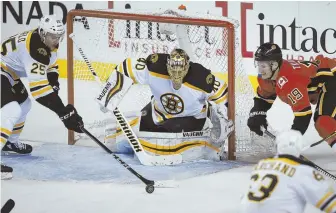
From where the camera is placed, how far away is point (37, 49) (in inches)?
124

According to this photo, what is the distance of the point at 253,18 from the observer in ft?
16.5

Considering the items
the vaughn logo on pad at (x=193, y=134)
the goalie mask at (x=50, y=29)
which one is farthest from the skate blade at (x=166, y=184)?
the goalie mask at (x=50, y=29)

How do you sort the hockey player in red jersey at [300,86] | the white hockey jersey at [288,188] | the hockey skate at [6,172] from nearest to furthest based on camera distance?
the white hockey jersey at [288,188]
the hockey skate at [6,172]
the hockey player in red jersey at [300,86]

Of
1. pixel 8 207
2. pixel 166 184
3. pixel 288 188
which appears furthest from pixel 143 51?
pixel 288 188

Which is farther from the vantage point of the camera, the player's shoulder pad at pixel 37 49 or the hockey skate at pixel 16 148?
the hockey skate at pixel 16 148

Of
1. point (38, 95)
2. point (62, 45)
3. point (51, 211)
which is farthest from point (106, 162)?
point (62, 45)

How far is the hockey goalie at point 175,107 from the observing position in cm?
328

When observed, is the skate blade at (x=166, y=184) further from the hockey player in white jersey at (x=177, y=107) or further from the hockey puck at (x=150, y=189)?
the hockey player in white jersey at (x=177, y=107)

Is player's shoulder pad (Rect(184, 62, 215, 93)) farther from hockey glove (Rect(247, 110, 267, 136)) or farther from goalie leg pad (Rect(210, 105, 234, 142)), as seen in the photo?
hockey glove (Rect(247, 110, 267, 136))

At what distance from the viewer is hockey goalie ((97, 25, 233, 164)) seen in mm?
3279

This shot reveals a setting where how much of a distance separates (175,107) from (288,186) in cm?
160

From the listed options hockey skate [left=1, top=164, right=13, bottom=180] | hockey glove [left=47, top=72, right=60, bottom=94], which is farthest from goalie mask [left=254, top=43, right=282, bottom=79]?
hockey skate [left=1, top=164, right=13, bottom=180]

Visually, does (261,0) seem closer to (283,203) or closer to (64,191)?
(64,191)

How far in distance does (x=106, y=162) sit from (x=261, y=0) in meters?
2.33
